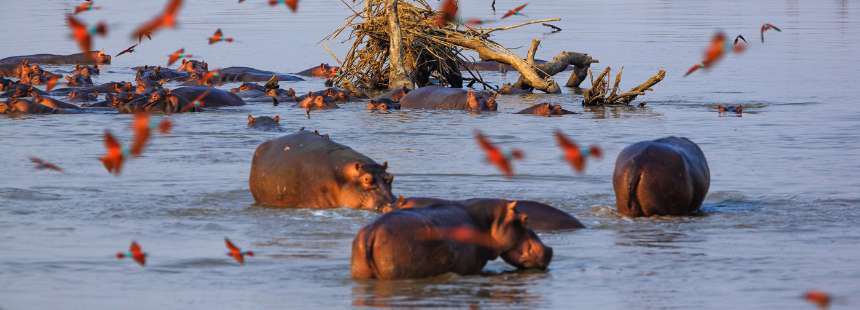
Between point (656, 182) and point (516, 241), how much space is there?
8.25 ft

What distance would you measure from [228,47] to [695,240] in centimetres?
2391

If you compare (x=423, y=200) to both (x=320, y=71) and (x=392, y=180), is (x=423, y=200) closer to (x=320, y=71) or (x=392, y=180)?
(x=392, y=180)

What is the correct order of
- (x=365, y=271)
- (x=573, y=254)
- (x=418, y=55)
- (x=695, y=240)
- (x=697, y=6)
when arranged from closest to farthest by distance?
1. (x=365, y=271)
2. (x=573, y=254)
3. (x=695, y=240)
4. (x=418, y=55)
5. (x=697, y=6)

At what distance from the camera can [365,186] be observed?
33.3 ft

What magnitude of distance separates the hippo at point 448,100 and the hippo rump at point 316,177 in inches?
315

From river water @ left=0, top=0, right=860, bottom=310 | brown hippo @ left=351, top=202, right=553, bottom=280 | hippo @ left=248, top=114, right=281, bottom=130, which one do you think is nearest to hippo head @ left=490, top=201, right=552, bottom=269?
brown hippo @ left=351, top=202, right=553, bottom=280

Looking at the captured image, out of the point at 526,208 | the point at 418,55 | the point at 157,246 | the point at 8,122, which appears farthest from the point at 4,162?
the point at 418,55

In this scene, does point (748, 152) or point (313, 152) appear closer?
point (313, 152)

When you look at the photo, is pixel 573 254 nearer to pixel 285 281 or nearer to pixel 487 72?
pixel 285 281

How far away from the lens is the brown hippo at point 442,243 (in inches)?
289

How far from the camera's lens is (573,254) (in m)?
8.59

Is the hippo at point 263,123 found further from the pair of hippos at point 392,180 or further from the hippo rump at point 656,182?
the hippo rump at point 656,182

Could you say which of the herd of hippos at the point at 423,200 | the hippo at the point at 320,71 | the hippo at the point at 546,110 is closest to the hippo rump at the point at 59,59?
the hippo at the point at 320,71

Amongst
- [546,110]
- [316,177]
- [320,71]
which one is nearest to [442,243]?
[316,177]
